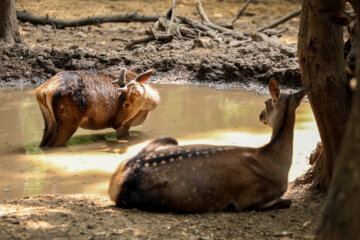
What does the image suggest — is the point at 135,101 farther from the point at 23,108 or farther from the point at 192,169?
the point at 192,169

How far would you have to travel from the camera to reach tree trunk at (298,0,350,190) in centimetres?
491

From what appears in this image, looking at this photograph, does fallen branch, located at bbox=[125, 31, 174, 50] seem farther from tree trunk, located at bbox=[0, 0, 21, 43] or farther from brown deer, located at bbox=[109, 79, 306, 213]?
brown deer, located at bbox=[109, 79, 306, 213]

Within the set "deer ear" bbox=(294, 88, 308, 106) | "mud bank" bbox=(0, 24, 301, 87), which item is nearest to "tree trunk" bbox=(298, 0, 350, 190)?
"deer ear" bbox=(294, 88, 308, 106)

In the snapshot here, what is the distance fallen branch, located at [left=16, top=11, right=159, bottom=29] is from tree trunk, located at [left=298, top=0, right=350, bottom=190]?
13019 mm

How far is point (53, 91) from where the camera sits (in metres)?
8.11

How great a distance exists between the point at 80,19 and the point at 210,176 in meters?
A: 13.2

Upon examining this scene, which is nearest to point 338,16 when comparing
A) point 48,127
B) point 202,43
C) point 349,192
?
point 349,192

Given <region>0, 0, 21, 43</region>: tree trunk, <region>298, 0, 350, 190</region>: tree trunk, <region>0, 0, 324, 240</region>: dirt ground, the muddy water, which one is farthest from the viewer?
<region>0, 0, 21, 43</region>: tree trunk

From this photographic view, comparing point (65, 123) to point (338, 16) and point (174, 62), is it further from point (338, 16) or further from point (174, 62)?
point (174, 62)

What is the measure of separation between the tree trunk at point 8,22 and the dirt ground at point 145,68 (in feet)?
2.10

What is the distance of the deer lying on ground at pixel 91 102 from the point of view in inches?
322

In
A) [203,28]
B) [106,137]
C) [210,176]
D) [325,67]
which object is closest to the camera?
[325,67]

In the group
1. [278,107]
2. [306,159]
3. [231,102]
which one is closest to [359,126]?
[278,107]

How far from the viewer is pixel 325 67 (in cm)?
494
